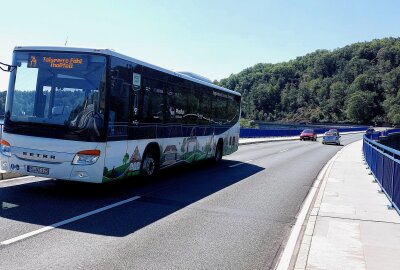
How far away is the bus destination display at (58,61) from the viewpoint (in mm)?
9516

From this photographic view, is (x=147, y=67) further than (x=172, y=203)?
Yes

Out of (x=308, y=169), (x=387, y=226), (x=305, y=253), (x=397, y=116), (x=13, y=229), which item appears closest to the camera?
(x=305, y=253)

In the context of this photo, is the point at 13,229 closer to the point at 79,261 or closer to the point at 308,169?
the point at 79,261

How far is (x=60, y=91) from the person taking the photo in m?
9.45

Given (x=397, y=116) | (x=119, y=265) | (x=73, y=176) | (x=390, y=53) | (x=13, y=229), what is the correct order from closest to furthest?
1. (x=119, y=265)
2. (x=13, y=229)
3. (x=73, y=176)
4. (x=397, y=116)
5. (x=390, y=53)

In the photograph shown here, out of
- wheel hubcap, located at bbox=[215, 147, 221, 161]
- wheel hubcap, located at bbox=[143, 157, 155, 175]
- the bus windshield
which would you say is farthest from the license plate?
wheel hubcap, located at bbox=[215, 147, 221, 161]

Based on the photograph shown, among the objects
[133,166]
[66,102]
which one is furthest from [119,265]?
[133,166]

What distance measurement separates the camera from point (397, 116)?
155000mm

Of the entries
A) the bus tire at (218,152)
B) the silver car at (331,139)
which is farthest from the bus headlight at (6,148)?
the silver car at (331,139)

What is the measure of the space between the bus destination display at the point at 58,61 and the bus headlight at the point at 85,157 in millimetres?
1795

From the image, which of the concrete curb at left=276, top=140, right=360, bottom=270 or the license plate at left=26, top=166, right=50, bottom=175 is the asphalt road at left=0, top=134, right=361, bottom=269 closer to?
the concrete curb at left=276, top=140, right=360, bottom=270

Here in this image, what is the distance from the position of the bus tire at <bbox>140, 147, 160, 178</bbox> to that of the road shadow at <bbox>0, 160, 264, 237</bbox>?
34cm

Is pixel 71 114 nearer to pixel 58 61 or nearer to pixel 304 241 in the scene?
pixel 58 61

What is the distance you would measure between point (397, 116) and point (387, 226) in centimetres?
16055
